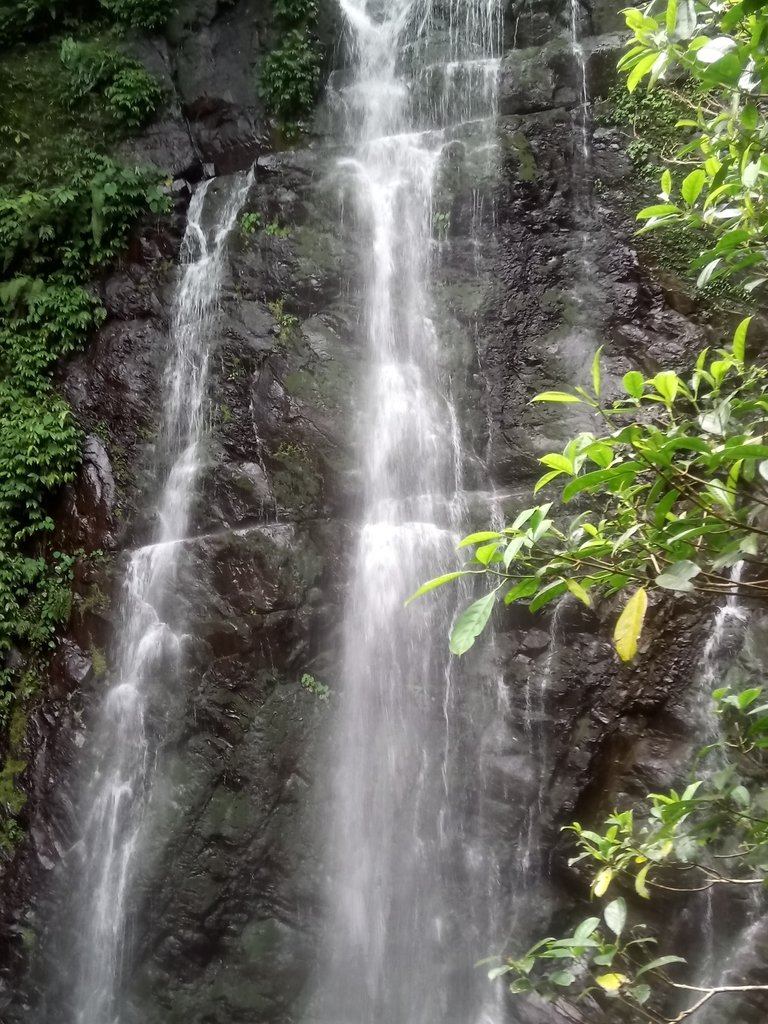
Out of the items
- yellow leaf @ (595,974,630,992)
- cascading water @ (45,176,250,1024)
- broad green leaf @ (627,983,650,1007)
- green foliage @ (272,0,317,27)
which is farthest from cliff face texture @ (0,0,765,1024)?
yellow leaf @ (595,974,630,992)

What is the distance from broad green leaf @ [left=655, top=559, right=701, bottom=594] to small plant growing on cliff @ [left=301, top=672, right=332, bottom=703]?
4.71 m

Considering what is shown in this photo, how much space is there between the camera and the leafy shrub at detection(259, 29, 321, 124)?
330 inches

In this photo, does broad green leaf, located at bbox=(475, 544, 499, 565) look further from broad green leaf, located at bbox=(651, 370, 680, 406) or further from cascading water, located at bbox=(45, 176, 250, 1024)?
cascading water, located at bbox=(45, 176, 250, 1024)

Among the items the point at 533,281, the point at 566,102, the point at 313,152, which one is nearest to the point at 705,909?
the point at 533,281

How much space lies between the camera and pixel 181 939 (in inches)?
217

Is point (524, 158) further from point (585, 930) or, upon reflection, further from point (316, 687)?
point (585, 930)

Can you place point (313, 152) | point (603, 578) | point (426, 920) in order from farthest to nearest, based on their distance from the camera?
point (313, 152) → point (426, 920) → point (603, 578)

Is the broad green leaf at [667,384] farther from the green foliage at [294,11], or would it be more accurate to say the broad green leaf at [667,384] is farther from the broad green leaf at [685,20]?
the green foliage at [294,11]

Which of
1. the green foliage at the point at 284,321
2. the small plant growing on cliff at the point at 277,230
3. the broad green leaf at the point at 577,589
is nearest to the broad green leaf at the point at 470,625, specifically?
the broad green leaf at the point at 577,589

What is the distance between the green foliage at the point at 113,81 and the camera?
333 inches

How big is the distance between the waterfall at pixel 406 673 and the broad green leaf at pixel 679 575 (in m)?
Result: 4.26

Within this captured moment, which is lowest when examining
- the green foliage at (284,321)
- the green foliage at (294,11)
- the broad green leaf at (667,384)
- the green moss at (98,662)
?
the broad green leaf at (667,384)

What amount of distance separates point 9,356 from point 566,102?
614 cm

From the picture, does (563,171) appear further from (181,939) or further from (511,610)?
(181,939)
